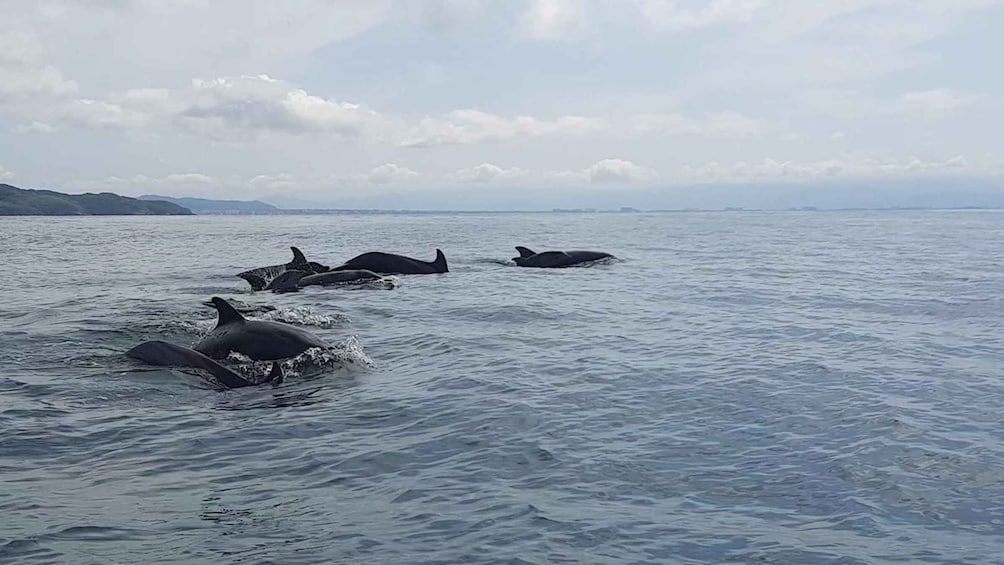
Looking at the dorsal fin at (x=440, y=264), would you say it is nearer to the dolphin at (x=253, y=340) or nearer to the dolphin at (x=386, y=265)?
the dolphin at (x=386, y=265)

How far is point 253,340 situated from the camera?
47.2 feet

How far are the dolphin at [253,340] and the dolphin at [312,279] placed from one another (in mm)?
10027

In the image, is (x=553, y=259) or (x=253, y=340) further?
(x=553, y=259)

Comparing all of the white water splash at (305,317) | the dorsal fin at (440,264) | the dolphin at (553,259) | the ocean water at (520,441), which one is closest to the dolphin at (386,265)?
the dorsal fin at (440,264)

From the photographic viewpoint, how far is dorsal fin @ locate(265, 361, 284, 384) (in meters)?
12.7

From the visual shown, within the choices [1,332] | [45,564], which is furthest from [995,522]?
[1,332]

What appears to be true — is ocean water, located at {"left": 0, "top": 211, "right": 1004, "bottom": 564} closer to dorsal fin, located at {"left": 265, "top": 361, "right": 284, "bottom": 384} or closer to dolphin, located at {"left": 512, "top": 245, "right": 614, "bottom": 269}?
dorsal fin, located at {"left": 265, "top": 361, "right": 284, "bottom": 384}

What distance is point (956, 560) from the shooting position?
255 inches

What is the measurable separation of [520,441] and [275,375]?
476 centimetres

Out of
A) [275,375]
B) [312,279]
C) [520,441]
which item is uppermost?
[312,279]

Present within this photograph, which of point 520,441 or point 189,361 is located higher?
point 189,361

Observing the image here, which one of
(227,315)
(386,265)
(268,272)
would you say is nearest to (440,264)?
(386,265)

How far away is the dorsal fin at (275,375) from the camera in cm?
1269

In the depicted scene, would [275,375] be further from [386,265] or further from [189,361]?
[386,265]
